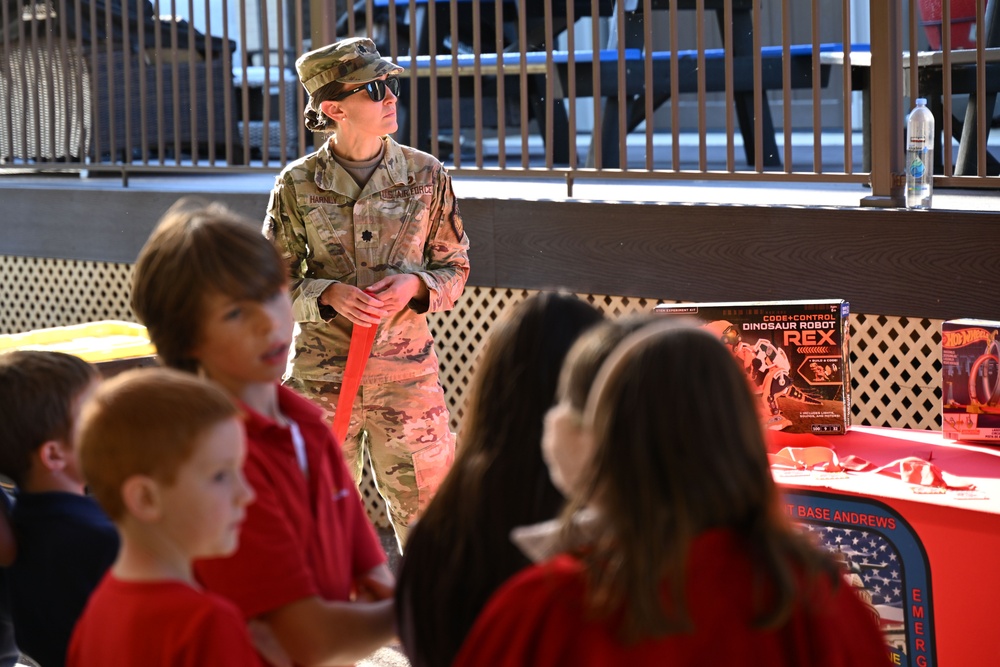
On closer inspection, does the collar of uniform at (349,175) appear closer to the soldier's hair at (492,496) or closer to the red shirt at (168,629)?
the soldier's hair at (492,496)

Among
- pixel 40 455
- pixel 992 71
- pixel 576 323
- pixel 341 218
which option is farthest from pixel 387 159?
pixel 992 71

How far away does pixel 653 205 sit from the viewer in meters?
5.05

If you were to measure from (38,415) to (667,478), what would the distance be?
4.28 feet

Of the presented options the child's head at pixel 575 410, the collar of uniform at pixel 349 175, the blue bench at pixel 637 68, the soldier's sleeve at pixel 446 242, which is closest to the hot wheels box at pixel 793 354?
the soldier's sleeve at pixel 446 242

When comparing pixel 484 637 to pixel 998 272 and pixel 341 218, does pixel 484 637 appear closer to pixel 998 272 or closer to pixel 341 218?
pixel 341 218

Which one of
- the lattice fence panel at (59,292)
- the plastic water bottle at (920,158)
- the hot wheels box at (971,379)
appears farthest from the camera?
the lattice fence panel at (59,292)

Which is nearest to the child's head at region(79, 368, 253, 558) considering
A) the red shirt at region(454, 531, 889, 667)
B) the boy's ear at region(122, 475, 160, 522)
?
the boy's ear at region(122, 475, 160, 522)

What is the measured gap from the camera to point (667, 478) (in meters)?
1.34

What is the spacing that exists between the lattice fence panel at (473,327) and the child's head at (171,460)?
125 centimetres

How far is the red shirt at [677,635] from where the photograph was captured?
132 centimetres

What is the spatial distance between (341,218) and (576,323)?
2244 millimetres

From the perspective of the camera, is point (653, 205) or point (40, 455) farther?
point (653, 205)

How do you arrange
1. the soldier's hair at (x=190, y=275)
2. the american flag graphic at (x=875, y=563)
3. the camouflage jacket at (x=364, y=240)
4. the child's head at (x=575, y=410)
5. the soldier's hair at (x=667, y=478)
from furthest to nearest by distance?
the camouflage jacket at (x=364, y=240)
the american flag graphic at (x=875, y=563)
the soldier's hair at (x=190, y=275)
the child's head at (x=575, y=410)
the soldier's hair at (x=667, y=478)

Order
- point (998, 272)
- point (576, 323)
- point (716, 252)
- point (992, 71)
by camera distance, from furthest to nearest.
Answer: point (992, 71), point (716, 252), point (998, 272), point (576, 323)
